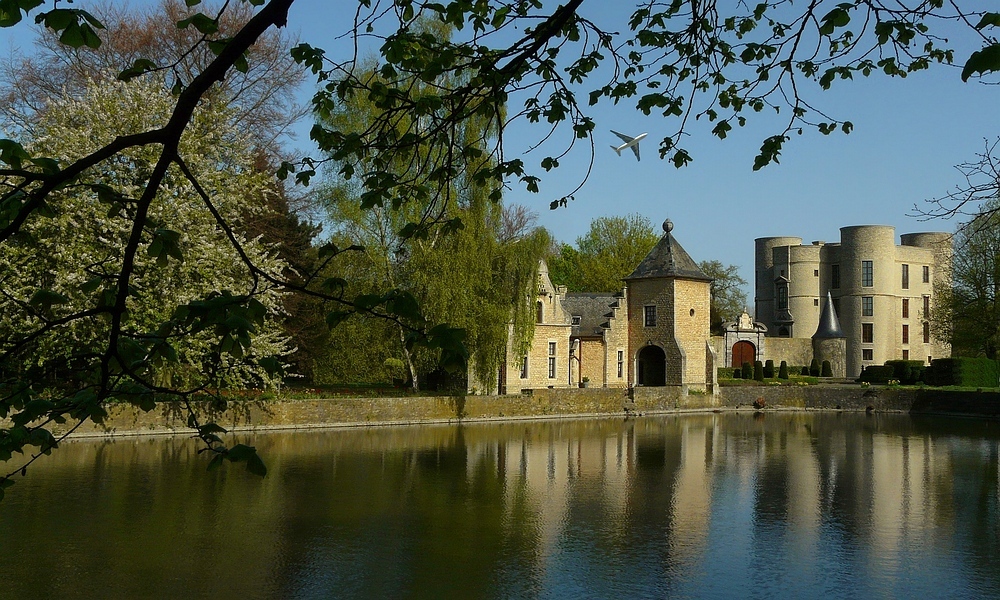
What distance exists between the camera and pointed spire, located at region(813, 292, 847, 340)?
167 feet

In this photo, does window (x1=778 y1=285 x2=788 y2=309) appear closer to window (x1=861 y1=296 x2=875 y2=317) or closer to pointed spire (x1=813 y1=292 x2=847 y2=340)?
pointed spire (x1=813 y1=292 x2=847 y2=340)

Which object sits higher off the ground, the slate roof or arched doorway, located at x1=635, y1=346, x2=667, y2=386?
the slate roof

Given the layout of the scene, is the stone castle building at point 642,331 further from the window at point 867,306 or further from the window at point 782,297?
the window at point 782,297

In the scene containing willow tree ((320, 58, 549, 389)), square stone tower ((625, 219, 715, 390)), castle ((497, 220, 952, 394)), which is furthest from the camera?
square stone tower ((625, 219, 715, 390))

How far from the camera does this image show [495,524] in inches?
456

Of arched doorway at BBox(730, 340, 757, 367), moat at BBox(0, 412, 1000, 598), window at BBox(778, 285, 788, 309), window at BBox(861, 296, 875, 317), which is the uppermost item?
window at BBox(778, 285, 788, 309)

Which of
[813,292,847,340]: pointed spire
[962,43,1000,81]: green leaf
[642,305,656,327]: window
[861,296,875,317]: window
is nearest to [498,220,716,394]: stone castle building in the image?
[642,305,656,327]: window

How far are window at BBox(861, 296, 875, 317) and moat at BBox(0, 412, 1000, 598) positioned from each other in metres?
34.3

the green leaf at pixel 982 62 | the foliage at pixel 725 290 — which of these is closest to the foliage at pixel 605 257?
the foliage at pixel 725 290

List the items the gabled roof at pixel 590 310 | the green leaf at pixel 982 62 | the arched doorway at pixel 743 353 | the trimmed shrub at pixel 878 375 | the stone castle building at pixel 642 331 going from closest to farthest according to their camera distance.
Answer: the green leaf at pixel 982 62
the stone castle building at pixel 642 331
the gabled roof at pixel 590 310
the trimmed shrub at pixel 878 375
the arched doorway at pixel 743 353

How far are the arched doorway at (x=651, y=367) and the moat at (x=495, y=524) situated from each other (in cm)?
1870

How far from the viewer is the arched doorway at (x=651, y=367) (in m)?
39.5

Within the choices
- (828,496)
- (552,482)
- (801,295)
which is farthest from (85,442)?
(801,295)

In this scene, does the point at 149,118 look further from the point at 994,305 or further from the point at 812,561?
the point at 994,305
